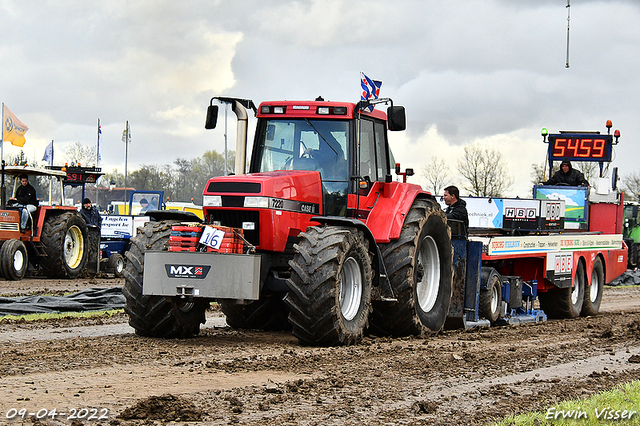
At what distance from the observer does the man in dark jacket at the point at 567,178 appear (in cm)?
1758

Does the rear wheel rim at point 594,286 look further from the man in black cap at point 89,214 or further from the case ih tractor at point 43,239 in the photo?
the man in black cap at point 89,214

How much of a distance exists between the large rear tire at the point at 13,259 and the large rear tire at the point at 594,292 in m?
12.1

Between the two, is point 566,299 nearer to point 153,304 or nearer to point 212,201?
point 212,201

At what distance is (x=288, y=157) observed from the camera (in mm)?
9664

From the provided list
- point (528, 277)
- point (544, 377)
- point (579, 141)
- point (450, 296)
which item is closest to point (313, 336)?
point (544, 377)

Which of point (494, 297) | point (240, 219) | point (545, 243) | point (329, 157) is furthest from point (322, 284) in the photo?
point (545, 243)

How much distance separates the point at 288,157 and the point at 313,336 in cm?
241

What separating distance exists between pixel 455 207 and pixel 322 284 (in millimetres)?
4296

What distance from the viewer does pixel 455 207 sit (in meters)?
11.8

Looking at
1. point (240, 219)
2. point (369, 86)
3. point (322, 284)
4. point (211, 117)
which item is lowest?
point (322, 284)

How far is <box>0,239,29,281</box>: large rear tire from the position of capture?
17.9 meters

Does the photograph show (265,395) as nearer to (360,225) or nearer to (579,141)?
(360,225)

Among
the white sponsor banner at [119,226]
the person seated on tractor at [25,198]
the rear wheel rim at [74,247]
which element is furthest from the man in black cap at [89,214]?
the person seated on tractor at [25,198]

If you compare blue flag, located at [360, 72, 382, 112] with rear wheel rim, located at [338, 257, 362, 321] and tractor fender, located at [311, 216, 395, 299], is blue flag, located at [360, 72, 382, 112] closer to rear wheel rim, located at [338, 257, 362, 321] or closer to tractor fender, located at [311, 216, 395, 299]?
tractor fender, located at [311, 216, 395, 299]
